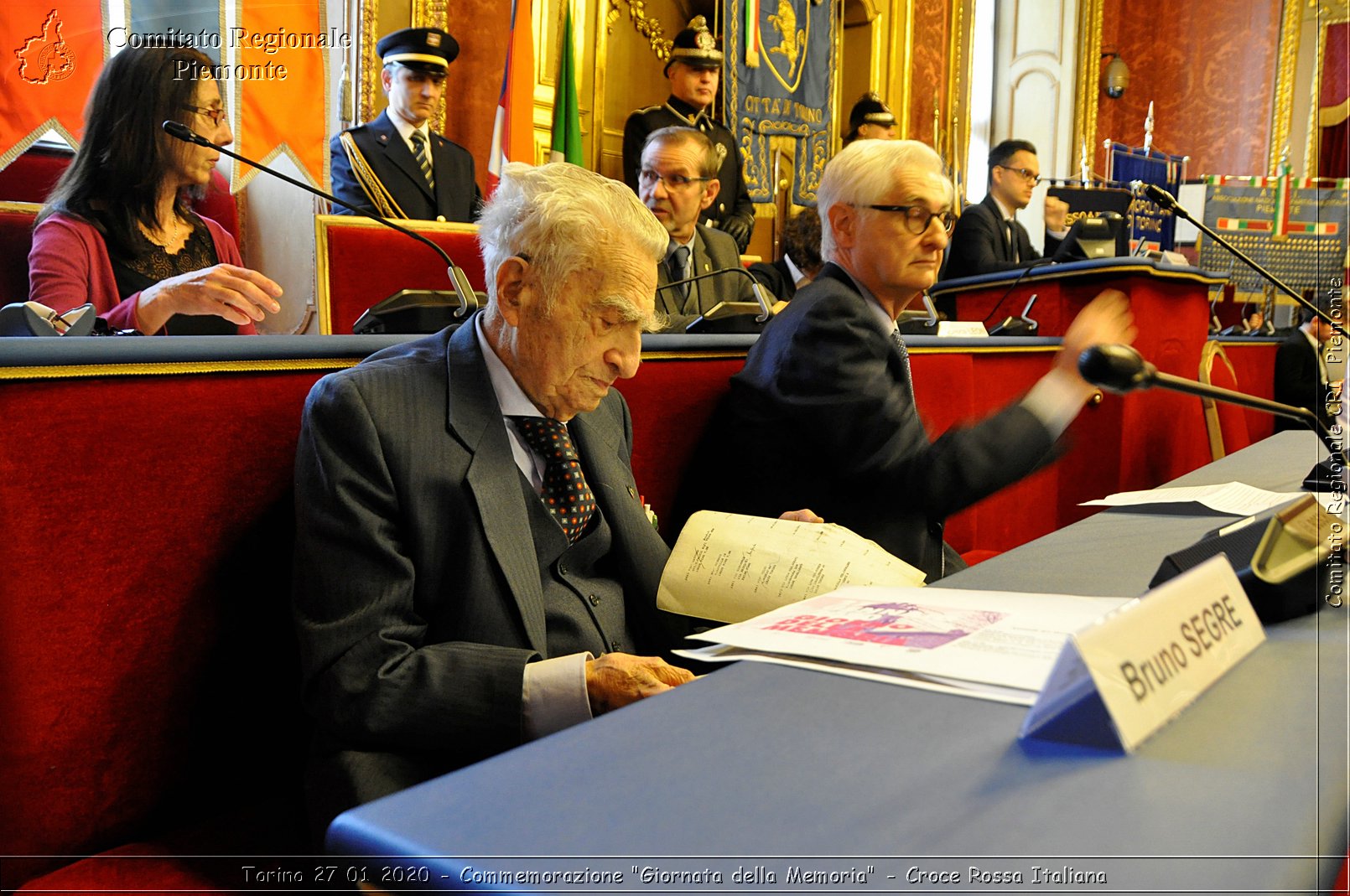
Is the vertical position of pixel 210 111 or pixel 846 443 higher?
pixel 210 111

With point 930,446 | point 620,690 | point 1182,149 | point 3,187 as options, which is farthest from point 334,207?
point 1182,149

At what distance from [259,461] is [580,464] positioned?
1.35 feet

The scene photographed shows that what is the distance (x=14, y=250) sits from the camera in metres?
3.05

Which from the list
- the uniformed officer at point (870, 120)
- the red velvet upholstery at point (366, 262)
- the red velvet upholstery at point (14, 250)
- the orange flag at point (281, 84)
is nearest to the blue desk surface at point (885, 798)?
the red velvet upholstery at point (366, 262)

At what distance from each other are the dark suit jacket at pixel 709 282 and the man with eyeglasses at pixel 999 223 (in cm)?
167

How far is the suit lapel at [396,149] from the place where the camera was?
4.07 metres

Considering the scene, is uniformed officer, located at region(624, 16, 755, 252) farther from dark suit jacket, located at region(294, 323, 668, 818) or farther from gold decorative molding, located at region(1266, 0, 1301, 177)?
gold decorative molding, located at region(1266, 0, 1301, 177)

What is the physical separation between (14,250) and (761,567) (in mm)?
2713

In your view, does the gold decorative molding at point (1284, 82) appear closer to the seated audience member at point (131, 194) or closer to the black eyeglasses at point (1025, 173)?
the black eyeglasses at point (1025, 173)

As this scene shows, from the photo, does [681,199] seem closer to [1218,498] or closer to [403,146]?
[403,146]

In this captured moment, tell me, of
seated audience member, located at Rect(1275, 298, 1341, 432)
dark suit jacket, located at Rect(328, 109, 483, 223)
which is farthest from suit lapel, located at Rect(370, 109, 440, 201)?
seated audience member, located at Rect(1275, 298, 1341, 432)

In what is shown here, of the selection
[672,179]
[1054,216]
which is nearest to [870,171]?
[672,179]

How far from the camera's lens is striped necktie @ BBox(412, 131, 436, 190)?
4.13 m

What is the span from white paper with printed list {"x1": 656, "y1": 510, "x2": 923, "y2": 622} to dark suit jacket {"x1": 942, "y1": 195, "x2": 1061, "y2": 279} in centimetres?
404
